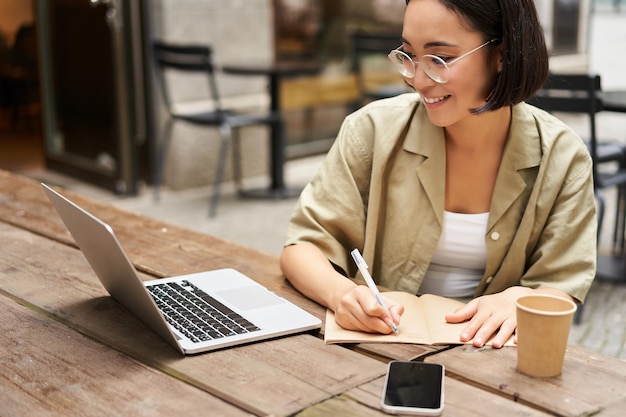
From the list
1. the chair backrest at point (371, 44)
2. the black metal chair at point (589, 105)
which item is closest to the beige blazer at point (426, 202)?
the black metal chair at point (589, 105)

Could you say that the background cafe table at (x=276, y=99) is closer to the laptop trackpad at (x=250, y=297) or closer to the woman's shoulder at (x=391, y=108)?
the woman's shoulder at (x=391, y=108)

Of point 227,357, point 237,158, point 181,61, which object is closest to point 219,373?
point 227,357

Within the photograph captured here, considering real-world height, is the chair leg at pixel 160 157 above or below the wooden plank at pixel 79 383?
below

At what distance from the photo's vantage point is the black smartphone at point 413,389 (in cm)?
106

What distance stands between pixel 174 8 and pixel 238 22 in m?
0.51

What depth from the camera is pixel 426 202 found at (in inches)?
67.2

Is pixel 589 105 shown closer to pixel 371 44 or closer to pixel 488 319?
pixel 488 319

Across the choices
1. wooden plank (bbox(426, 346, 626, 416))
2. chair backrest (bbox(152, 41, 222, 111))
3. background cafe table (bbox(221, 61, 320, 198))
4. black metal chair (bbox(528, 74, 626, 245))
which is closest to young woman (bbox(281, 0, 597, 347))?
wooden plank (bbox(426, 346, 626, 416))

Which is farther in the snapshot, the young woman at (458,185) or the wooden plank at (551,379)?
the young woman at (458,185)

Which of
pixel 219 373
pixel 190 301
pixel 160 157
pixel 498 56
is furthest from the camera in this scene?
pixel 160 157

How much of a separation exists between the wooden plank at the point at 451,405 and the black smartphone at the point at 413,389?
0.04ft

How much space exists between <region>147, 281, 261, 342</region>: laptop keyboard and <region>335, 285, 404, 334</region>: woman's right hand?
0.14 meters

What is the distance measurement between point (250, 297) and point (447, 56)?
0.54 m

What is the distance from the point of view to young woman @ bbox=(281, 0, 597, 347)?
1517 millimetres
